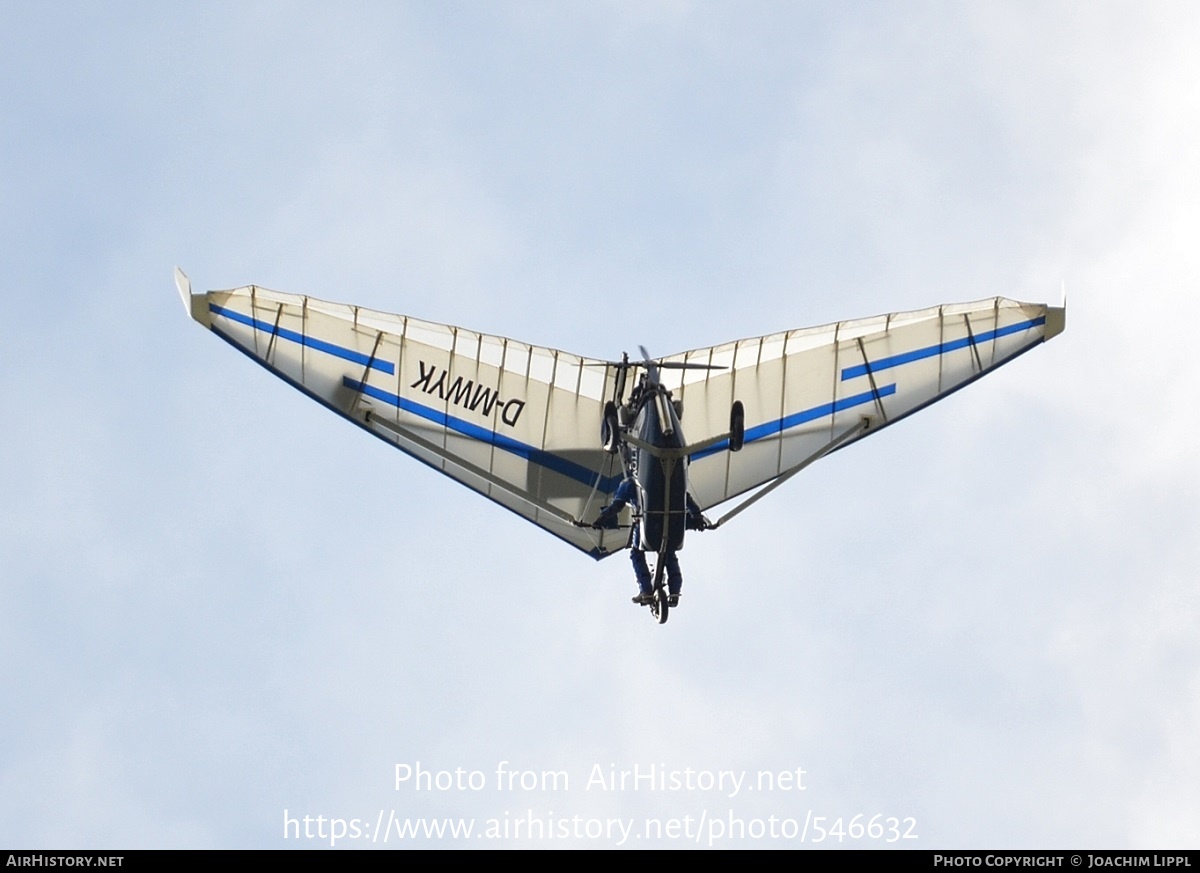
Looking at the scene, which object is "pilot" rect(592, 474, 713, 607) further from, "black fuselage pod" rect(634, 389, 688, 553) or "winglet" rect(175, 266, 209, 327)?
"winglet" rect(175, 266, 209, 327)

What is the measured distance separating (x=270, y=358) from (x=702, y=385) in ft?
34.3

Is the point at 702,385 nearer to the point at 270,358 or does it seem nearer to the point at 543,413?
the point at 543,413

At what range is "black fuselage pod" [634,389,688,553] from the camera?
148 ft

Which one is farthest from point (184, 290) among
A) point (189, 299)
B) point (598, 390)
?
point (598, 390)

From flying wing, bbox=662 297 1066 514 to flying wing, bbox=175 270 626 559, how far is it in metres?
2.62

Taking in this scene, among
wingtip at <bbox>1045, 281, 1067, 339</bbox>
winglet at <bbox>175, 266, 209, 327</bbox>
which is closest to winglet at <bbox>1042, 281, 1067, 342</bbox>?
wingtip at <bbox>1045, 281, 1067, 339</bbox>

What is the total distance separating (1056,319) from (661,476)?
37.5 ft

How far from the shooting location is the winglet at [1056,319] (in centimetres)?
5038

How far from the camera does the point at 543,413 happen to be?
169 feet

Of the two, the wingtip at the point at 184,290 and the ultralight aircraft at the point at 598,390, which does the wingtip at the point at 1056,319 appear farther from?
the wingtip at the point at 184,290

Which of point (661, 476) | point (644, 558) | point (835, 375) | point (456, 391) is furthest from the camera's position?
point (835, 375)

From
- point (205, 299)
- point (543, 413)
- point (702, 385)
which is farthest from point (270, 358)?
point (702, 385)

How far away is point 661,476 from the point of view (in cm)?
4556

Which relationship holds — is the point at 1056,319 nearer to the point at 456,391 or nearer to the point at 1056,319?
the point at 1056,319
